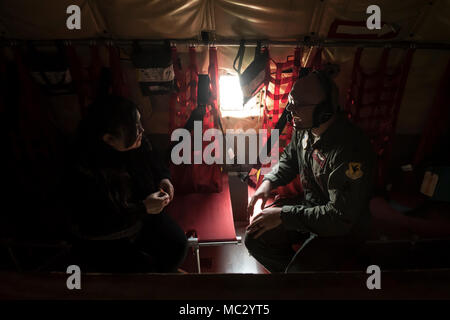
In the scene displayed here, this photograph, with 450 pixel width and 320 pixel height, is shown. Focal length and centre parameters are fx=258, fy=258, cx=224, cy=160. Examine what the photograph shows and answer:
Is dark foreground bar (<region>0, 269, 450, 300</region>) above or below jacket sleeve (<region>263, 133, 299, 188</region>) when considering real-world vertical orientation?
above

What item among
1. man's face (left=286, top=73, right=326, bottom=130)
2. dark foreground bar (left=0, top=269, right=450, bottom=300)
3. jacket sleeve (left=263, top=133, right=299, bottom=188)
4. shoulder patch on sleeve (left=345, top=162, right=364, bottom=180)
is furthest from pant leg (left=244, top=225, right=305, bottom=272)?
dark foreground bar (left=0, top=269, right=450, bottom=300)

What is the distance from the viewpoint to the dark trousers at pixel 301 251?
1856 mm

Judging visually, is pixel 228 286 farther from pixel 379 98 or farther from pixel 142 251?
pixel 379 98

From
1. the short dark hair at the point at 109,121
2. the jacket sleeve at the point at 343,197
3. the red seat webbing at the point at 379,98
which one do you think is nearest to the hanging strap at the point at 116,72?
the short dark hair at the point at 109,121

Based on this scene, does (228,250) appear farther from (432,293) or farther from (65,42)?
(65,42)

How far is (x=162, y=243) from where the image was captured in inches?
83.4

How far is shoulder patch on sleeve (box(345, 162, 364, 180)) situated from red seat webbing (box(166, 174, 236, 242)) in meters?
1.17

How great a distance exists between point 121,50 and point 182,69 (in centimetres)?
63

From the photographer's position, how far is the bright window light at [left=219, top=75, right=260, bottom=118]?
2.87 metres

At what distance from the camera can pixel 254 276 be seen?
71 centimetres

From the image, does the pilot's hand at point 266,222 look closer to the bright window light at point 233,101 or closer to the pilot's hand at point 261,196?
the pilot's hand at point 261,196

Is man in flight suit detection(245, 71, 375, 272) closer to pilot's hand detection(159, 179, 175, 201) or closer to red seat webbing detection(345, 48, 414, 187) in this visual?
pilot's hand detection(159, 179, 175, 201)

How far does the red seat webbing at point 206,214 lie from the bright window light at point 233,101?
0.92 meters

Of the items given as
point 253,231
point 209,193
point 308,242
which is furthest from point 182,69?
point 308,242
